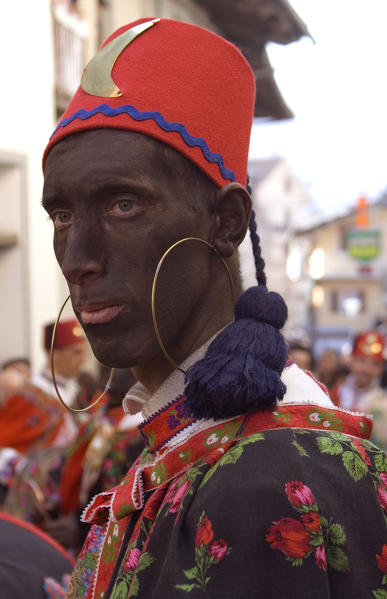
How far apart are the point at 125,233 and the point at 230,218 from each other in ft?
0.67

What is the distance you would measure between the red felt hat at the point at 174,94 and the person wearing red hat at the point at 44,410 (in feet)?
12.9

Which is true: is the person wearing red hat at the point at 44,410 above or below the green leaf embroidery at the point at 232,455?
below

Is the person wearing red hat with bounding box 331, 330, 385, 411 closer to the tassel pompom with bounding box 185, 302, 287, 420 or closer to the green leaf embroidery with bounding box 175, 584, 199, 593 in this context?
the tassel pompom with bounding box 185, 302, 287, 420

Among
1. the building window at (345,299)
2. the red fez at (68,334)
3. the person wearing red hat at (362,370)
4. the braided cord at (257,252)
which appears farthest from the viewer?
the building window at (345,299)

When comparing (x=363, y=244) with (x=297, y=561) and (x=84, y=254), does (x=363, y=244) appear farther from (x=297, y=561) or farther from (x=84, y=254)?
(x=297, y=561)

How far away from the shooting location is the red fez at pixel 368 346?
735 centimetres

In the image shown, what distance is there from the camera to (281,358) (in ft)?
4.25

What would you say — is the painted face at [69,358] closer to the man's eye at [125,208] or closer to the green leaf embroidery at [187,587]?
the man's eye at [125,208]

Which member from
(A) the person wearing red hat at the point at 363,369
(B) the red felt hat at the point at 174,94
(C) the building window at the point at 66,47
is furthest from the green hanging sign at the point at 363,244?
(B) the red felt hat at the point at 174,94

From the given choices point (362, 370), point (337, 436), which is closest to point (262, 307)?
point (337, 436)

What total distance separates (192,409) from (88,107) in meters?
0.52

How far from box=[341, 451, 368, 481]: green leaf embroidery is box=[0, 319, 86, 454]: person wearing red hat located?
416cm

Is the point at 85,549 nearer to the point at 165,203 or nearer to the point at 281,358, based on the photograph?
the point at 281,358

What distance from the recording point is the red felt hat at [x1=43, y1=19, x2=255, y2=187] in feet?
4.32
